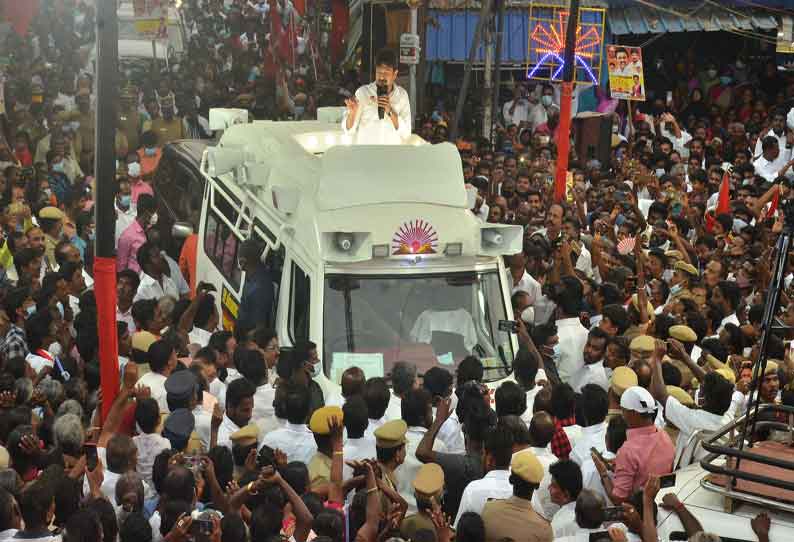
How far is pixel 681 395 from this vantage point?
27.2 ft

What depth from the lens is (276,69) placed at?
25938 millimetres

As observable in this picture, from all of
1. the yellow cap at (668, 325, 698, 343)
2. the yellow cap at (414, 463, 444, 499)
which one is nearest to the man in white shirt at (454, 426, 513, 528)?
the yellow cap at (414, 463, 444, 499)

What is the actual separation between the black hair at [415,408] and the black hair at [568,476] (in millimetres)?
1251

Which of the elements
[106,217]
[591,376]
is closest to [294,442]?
[106,217]

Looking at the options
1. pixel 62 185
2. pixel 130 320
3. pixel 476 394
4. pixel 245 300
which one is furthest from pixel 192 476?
pixel 62 185

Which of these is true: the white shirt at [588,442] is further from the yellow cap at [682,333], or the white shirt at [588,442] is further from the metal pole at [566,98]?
the metal pole at [566,98]

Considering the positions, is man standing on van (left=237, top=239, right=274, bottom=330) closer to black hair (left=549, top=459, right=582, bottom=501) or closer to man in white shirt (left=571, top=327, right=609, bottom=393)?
man in white shirt (left=571, top=327, right=609, bottom=393)

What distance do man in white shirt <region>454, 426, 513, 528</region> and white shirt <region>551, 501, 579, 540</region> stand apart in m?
0.28

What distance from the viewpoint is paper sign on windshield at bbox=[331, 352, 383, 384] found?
29.9ft

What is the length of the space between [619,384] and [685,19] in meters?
15.9

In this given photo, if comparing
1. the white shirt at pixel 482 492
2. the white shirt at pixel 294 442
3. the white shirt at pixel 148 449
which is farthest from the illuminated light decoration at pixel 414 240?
the white shirt at pixel 482 492

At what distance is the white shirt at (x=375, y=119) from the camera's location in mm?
11336

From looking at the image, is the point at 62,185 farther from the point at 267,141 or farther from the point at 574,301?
the point at 574,301

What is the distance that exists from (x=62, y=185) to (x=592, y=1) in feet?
34.7
